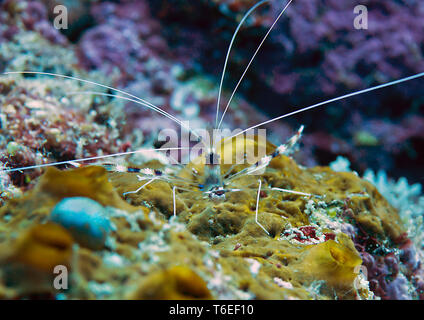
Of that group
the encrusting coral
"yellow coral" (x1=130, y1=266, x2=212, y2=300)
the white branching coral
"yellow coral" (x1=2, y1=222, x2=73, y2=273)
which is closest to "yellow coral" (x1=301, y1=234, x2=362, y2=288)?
the encrusting coral

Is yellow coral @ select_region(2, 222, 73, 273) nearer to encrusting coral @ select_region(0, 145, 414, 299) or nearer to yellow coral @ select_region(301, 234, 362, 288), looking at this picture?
encrusting coral @ select_region(0, 145, 414, 299)

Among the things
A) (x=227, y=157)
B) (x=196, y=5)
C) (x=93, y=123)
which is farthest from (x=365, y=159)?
(x=93, y=123)

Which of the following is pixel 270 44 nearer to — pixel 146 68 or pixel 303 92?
pixel 303 92

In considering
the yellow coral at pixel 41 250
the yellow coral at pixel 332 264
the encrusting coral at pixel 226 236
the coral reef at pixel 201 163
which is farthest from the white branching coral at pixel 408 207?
the yellow coral at pixel 41 250

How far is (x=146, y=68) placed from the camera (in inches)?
286

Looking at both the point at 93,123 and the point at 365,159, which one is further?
the point at 365,159

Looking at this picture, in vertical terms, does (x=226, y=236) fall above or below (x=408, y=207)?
below

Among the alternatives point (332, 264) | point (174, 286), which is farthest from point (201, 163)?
point (174, 286)

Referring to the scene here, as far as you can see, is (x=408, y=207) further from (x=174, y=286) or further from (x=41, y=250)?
(x=41, y=250)

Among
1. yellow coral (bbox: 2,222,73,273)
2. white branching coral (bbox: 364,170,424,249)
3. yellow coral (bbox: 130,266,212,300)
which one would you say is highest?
white branching coral (bbox: 364,170,424,249)

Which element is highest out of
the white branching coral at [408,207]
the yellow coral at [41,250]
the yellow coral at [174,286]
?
the white branching coral at [408,207]

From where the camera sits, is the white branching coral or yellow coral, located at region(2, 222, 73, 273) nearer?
yellow coral, located at region(2, 222, 73, 273)

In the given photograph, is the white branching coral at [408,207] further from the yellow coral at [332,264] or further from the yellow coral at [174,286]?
the yellow coral at [174,286]

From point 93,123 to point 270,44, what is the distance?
4904 mm
